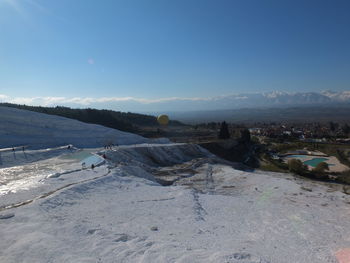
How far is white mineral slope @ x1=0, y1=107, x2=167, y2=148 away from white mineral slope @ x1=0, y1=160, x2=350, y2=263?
24.8 m

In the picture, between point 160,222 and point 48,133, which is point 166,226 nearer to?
point 160,222

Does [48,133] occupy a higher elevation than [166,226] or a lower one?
higher

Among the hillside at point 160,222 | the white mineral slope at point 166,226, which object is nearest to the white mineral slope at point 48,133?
the hillside at point 160,222

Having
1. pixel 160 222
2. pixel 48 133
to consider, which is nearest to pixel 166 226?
pixel 160 222

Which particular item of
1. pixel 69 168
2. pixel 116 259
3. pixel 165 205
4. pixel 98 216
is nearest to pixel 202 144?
pixel 69 168

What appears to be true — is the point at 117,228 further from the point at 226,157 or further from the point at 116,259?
the point at 226,157

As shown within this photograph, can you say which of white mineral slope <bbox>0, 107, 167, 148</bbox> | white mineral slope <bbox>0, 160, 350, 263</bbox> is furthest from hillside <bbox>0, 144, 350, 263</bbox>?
white mineral slope <bbox>0, 107, 167, 148</bbox>

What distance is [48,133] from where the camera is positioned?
1911 inches

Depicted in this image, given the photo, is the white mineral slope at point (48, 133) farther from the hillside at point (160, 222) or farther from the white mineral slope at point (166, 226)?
the white mineral slope at point (166, 226)

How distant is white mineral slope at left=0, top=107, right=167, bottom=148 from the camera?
42406 mm

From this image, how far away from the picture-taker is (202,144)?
5459 centimetres

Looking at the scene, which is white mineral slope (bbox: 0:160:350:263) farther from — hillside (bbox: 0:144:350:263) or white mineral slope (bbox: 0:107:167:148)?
white mineral slope (bbox: 0:107:167:148)

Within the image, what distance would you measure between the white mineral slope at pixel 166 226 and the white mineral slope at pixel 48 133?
24.8m

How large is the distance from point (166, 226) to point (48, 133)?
4302cm
